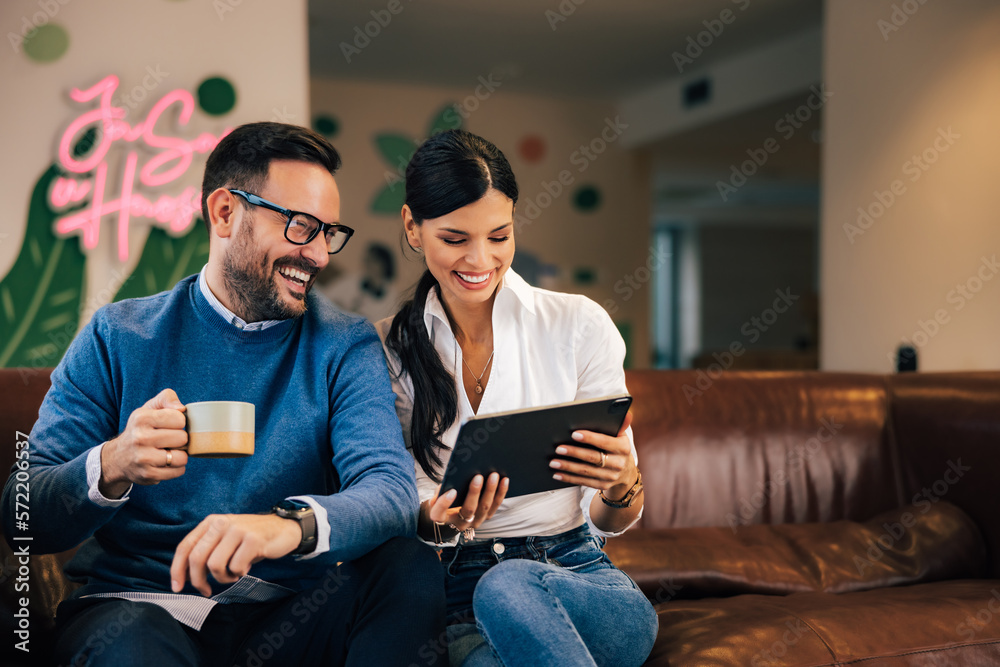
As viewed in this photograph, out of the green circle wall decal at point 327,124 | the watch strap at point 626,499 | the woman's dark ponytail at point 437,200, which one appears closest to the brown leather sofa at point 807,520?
the watch strap at point 626,499

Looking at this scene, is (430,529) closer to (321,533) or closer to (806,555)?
(321,533)

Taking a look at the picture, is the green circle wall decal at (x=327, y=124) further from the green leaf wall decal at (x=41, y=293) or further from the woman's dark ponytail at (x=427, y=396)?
the woman's dark ponytail at (x=427, y=396)

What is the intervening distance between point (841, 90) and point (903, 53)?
37 centimetres

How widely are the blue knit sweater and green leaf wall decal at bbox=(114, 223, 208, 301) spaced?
2.12 metres

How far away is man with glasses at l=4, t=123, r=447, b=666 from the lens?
3.90ft

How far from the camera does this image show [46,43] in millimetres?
3359

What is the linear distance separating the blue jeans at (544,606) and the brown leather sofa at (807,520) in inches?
8.6

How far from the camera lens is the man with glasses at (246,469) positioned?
3.90 ft

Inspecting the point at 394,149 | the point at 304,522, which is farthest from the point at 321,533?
the point at 394,149

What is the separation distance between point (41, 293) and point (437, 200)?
2.53m

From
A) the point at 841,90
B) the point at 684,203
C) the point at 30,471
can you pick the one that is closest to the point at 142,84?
the point at 30,471

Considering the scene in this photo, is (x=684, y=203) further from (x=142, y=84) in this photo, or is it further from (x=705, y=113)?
(x=142, y=84)

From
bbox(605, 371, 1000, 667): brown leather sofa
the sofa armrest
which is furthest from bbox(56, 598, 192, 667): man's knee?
the sofa armrest

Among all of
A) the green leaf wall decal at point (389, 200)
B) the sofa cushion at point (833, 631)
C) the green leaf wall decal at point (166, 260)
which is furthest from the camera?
the green leaf wall decal at point (389, 200)
